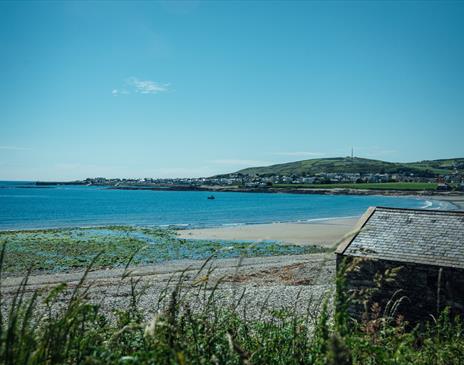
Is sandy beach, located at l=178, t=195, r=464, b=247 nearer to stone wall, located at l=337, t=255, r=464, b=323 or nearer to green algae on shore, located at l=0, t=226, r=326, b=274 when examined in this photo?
green algae on shore, located at l=0, t=226, r=326, b=274

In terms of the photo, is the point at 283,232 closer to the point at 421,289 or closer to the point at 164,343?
the point at 421,289

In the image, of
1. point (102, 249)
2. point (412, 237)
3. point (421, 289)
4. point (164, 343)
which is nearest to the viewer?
point (164, 343)

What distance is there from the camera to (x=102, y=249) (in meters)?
34.4

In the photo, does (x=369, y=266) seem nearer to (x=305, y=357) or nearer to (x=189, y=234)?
(x=305, y=357)

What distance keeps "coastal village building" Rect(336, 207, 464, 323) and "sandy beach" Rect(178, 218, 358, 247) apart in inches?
1074

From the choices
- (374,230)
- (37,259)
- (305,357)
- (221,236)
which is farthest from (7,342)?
(221,236)

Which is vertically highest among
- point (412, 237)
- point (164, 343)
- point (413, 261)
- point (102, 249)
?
point (164, 343)

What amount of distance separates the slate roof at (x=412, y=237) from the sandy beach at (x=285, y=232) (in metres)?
26.9

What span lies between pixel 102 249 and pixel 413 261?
2753 cm

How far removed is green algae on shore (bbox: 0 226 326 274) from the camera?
31234 millimetres

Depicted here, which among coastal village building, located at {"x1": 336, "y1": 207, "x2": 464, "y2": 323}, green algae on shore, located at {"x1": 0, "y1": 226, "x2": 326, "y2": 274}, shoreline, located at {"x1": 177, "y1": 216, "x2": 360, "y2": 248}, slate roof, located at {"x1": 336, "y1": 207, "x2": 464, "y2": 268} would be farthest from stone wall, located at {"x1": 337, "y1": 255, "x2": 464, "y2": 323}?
shoreline, located at {"x1": 177, "y1": 216, "x2": 360, "y2": 248}

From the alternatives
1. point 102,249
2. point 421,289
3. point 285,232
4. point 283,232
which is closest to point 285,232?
point 285,232

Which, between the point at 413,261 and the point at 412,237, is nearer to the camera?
the point at 413,261

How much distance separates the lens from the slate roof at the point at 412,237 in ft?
39.5
